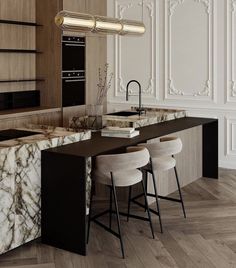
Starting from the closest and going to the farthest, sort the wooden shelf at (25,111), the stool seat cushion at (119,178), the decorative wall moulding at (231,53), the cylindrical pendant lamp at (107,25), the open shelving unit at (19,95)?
the stool seat cushion at (119,178) < the cylindrical pendant lamp at (107,25) < the wooden shelf at (25,111) < the open shelving unit at (19,95) < the decorative wall moulding at (231,53)

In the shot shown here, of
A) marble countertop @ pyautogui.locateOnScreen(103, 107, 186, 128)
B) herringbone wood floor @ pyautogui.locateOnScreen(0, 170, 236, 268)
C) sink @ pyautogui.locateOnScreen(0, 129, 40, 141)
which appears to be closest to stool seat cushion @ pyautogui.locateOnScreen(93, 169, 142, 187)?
herringbone wood floor @ pyautogui.locateOnScreen(0, 170, 236, 268)

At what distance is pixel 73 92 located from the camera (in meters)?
7.05

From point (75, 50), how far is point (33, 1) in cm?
89

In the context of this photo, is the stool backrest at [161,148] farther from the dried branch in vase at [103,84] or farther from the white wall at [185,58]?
the dried branch in vase at [103,84]

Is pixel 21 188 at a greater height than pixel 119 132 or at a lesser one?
lesser

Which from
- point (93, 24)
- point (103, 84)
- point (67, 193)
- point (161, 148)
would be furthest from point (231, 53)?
point (67, 193)

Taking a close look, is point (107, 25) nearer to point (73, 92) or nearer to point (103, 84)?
point (73, 92)

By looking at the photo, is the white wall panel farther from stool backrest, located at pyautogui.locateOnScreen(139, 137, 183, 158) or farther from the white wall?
stool backrest, located at pyautogui.locateOnScreen(139, 137, 183, 158)

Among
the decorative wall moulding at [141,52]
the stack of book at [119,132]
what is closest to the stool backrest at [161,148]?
the stack of book at [119,132]

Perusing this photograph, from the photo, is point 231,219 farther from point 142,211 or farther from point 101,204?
point 101,204

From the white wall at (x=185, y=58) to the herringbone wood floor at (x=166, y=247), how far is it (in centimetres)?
222

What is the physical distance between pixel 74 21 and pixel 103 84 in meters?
3.31

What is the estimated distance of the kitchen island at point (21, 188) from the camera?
3.69 m

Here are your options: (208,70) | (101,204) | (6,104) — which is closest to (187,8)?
(208,70)
